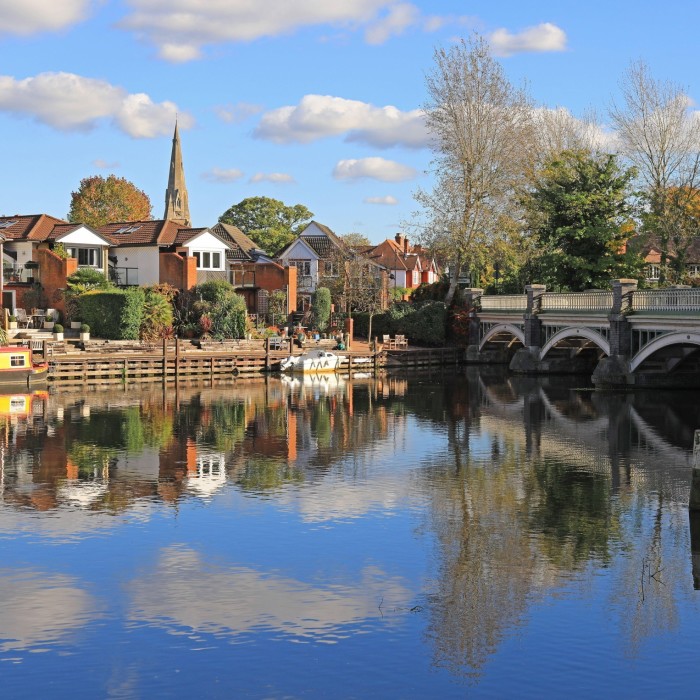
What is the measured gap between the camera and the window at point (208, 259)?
84.4 m

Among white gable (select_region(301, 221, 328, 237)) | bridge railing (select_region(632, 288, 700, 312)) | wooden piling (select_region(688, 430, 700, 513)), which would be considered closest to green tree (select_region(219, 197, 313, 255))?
white gable (select_region(301, 221, 328, 237))

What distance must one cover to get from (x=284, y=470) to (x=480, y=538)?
10.9m

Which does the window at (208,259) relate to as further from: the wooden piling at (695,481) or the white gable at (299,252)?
the wooden piling at (695,481)

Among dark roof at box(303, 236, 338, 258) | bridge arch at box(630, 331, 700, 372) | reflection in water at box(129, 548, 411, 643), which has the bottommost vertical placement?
reflection in water at box(129, 548, 411, 643)

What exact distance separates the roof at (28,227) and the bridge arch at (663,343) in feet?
152

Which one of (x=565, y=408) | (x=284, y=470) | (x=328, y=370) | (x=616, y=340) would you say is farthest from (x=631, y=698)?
(x=328, y=370)

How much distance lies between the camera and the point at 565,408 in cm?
5103

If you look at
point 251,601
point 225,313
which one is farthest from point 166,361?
point 251,601

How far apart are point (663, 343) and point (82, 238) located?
154 feet

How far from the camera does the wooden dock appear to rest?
64.0 meters

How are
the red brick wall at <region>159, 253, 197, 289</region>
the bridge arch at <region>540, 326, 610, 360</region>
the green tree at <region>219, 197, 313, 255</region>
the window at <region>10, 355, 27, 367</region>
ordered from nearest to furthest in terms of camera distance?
the window at <region>10, 355, 27, 367</region> → the bridge arch at <region>540, 326, 610, 360</region> → the red brick wall at <region>159, 253, 197, 289</region> → the green tree at <region>219, 197, 313, 255</region>

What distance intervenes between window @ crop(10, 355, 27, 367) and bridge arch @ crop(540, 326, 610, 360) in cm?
3303

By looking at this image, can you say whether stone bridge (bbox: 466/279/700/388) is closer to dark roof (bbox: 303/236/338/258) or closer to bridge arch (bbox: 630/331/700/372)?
bridge arch (bbox: 630/331/700/372)

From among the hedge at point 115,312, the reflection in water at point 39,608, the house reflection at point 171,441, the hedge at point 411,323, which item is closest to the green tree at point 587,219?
the hedge at point 411,323
